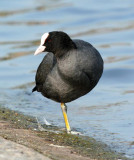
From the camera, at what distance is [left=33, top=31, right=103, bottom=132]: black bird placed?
5.62m

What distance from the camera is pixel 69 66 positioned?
563cm

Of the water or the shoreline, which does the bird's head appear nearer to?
the shoreline

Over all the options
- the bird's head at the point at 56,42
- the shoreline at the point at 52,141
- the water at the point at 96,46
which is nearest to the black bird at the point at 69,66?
the bird's head at the point at 56,42

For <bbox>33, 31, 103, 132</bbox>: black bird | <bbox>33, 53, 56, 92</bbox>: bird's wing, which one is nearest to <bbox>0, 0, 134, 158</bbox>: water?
<bbox>33, 31, 103, 132</bbox>: black bird

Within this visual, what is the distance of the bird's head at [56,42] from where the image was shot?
5.60 metres

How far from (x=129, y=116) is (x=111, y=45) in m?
5.01

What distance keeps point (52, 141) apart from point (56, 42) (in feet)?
3.55

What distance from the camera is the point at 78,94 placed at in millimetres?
5930

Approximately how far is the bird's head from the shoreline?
0.93 meters

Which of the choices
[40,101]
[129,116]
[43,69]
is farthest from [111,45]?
[43,69]

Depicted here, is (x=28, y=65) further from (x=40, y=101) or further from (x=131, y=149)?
(x=131, y=149)

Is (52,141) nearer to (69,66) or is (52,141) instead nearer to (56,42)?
(69,66)

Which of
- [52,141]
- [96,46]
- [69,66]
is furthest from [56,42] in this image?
[96,46]

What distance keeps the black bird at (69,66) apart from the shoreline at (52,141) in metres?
0.48
